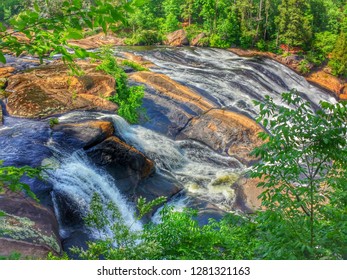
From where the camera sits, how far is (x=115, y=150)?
398 inches

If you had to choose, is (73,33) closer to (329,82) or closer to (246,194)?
(246,194)

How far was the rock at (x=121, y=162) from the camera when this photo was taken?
9781 millimetres

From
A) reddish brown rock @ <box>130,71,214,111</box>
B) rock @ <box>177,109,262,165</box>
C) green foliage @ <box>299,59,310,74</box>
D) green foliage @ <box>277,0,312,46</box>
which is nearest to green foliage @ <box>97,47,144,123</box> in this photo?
reddish brown rock @ <box>130,71,214,111</box>

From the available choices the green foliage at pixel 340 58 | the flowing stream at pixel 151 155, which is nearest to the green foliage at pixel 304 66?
the green foliage at pixel 340 58

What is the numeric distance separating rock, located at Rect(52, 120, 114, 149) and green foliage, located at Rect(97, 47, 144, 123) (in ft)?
7.43

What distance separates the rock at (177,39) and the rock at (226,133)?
17957 mm

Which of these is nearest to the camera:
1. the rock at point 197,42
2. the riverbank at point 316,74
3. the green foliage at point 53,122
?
the green foliage at point 53,122

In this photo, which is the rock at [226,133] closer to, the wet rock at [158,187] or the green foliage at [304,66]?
the wet rock at [158,187]

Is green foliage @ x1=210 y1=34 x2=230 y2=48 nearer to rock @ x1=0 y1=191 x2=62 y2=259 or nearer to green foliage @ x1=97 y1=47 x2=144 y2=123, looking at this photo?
green foliage @ x1=97 y1=47 x2=144 y2=123

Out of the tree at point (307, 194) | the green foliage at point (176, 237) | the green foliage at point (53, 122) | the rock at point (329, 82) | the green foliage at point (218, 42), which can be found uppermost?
the tree at point (307, 194)

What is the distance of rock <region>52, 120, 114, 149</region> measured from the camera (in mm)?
9570

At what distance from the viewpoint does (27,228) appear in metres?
6.23

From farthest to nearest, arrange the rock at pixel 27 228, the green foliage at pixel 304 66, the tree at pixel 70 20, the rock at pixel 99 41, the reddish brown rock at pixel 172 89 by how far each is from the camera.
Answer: the rock at pixel 99 41, the green foliage at pixel 304 66, the reddish brown rock at pixel 172 89, the rock at pixel 27 228, the tree at pixel 70 20

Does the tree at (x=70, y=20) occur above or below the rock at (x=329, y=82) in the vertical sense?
above
